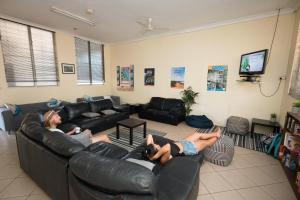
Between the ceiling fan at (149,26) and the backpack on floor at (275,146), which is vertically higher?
the ceiling fan at (149,26)

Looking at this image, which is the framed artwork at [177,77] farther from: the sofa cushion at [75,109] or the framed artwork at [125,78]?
the sofa cushion at [75,109]

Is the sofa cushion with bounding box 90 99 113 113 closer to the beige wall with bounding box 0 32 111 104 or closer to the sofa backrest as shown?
the beige wall with bounding box 0 32 111 104

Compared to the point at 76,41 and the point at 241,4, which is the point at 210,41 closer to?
the point at 241,4

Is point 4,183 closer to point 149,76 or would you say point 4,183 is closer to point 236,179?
point 236,179

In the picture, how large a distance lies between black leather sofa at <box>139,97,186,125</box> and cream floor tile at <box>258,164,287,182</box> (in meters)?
2.43

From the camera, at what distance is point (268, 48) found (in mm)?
3662

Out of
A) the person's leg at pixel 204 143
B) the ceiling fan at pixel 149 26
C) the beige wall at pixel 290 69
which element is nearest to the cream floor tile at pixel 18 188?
the person's leg at pixel 204 143

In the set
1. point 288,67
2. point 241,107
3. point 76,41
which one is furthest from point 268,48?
point 76,41

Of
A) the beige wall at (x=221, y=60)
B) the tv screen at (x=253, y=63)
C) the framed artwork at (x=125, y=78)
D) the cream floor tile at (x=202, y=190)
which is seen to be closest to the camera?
the cream floor tile at (x=202, y=190)

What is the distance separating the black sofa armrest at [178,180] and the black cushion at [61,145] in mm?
830

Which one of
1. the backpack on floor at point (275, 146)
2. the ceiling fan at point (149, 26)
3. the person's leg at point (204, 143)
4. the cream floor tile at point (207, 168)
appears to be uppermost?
the ceiling fan at point (149, 26)

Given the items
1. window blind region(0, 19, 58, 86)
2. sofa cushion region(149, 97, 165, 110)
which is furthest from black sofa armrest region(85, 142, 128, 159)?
window blind region(0, 19, 58, 86)

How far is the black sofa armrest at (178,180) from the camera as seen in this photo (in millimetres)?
1173

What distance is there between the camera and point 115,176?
971 mm
